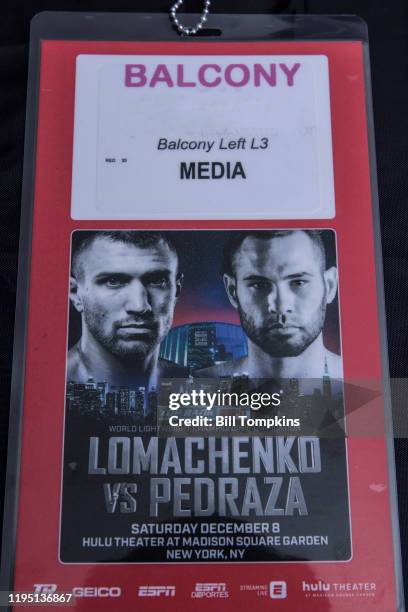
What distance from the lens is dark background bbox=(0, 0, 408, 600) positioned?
637mm

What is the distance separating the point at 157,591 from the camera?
0.57 meters

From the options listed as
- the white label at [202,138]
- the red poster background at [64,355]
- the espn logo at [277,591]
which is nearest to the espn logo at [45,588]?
the red poster background at [64,355]

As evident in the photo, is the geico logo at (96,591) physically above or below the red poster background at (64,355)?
below

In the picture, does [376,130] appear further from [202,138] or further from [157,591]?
[157,591]

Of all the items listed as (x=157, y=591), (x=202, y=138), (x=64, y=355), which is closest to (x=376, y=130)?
(x=202, y=138)

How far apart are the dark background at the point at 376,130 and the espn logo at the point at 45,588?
106mm

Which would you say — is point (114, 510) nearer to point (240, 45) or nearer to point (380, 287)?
point (380, 287)

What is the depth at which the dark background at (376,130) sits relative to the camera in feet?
2.09

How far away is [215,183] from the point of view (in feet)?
2.14

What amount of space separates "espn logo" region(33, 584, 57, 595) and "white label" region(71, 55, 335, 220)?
37 cm

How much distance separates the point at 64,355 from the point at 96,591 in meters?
0.23

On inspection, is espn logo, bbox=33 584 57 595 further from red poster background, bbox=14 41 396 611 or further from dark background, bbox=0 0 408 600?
dark background, bbox=0 0 408 600

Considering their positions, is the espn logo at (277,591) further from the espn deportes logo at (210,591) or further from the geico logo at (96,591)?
the geico logo at (96,591)

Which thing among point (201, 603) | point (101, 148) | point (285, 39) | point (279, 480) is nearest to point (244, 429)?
point (279, 480)
